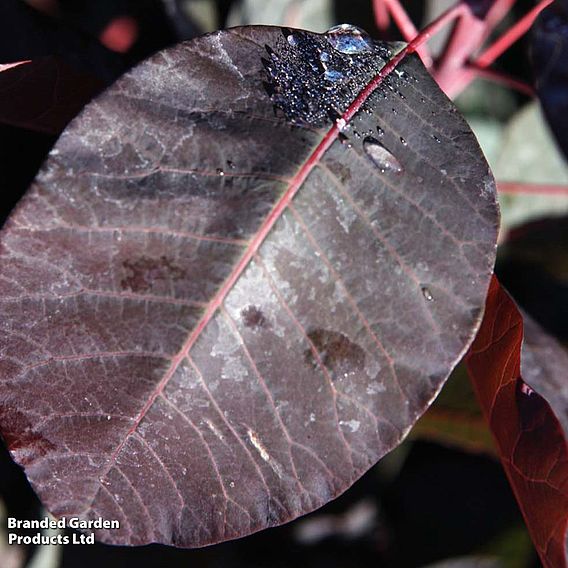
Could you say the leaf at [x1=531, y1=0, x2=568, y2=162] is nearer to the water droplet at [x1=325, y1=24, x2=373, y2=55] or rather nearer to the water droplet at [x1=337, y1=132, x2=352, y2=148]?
the water droplet at [x1=325, y1=24, x2=373, y2=55]

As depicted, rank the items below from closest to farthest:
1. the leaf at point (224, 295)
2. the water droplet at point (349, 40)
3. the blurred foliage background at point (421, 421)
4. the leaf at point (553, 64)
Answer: the leaf at point (224, 295) → the water droplet at point (349, 40) → the leaf at point (553, 64) → the blurred foliage background at point (421, 421)

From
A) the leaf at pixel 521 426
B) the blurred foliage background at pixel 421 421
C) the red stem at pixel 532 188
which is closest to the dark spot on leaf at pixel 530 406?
the leaf at pixel 521 426

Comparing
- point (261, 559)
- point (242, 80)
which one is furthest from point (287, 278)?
point (261, 559)

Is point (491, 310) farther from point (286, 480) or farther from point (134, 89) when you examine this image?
point (134, 89)

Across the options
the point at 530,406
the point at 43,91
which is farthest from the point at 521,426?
the point at 43,91

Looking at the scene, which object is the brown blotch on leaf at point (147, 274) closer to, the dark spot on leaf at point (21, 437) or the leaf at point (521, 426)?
the dark spot on leaf at point (21, 437)

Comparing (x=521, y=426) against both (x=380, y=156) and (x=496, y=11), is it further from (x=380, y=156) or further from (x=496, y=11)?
(x=496, y=11)
